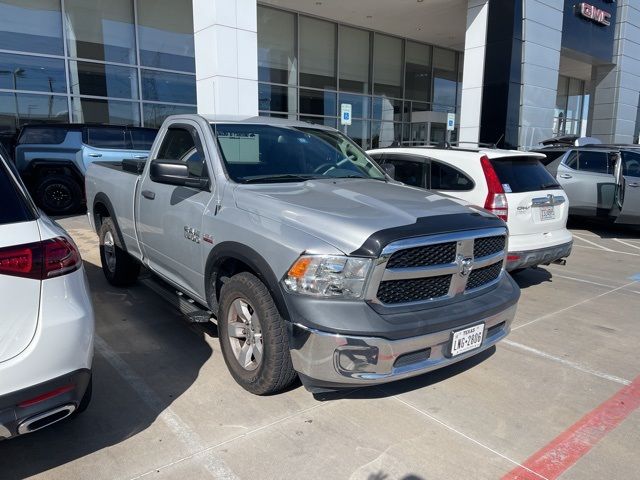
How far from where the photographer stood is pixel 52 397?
2275 mm

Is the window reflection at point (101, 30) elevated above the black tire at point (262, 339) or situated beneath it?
elevated above

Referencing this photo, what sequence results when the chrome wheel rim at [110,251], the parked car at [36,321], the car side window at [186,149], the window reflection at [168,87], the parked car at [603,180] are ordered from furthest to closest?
the window reflection at [168,87] → the parked car at [603,180] → the chrome wheel rim at [110,251] → the car side window at [186,149] → the parked car at [36,321]

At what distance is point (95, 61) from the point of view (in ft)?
46.8

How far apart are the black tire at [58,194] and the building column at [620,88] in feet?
72.9

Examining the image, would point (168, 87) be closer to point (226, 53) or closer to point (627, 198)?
point (226, 53)

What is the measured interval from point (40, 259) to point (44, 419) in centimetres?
74

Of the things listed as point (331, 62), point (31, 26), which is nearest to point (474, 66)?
point (331, 62)

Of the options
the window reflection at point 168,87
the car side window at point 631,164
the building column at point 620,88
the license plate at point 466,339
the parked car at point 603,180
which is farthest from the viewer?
the building column at point 620,88

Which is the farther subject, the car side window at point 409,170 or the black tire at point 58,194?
the black tire at point 58,194

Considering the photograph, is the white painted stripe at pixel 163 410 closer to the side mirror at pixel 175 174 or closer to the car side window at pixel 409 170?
the side mirror at pixel 175 174

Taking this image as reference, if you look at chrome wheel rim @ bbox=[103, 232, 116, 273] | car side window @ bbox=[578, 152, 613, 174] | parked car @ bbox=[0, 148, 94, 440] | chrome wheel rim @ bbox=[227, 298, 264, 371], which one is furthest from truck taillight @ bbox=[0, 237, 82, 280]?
car side window @ bbox=[578, 152, 613, 174]

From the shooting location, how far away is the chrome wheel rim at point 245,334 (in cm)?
318

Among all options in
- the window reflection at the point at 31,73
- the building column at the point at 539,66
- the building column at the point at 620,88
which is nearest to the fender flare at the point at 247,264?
the window reflection at the point at 31,73

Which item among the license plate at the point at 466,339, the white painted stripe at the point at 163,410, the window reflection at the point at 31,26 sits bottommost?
the white painted stripe at the point at 163,410
